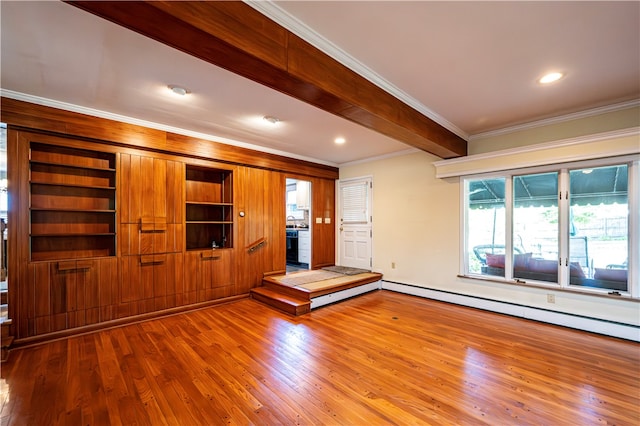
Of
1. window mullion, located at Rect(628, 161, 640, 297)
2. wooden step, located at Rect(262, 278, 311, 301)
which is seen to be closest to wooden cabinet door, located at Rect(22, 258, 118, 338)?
wooden step, located at Rect(262, 278, 311, 301)

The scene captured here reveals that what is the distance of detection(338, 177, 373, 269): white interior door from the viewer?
575 cm

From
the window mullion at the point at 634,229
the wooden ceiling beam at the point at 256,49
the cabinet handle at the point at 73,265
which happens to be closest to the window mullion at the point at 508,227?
the window mullion at the point at 634,229

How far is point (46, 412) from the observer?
189 centimetres

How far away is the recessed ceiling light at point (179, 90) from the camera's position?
2.66 metres

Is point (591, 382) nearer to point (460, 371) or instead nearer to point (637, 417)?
point (637, 417)

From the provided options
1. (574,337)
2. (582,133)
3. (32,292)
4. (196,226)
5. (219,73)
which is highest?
(219,73)

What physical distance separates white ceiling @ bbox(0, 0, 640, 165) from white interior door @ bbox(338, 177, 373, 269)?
2.48 m

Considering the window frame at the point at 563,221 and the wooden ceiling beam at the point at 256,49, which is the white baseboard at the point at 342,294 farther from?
the wooden ceiling beam at the point at 256,49

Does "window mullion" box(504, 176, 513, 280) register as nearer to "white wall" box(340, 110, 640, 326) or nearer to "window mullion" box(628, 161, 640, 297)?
"white wall" box(340, 110, 640, 326)

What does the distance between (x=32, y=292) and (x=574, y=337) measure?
610 centimetres

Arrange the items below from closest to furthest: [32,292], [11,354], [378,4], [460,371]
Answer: [378,4]
[460,371]
[11,354]
[32,292]

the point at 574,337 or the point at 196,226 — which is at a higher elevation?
→ the point at 196,226

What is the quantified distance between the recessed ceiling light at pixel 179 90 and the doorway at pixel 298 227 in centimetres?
381

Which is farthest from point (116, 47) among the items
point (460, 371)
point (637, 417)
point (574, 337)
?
point (574, 337)
